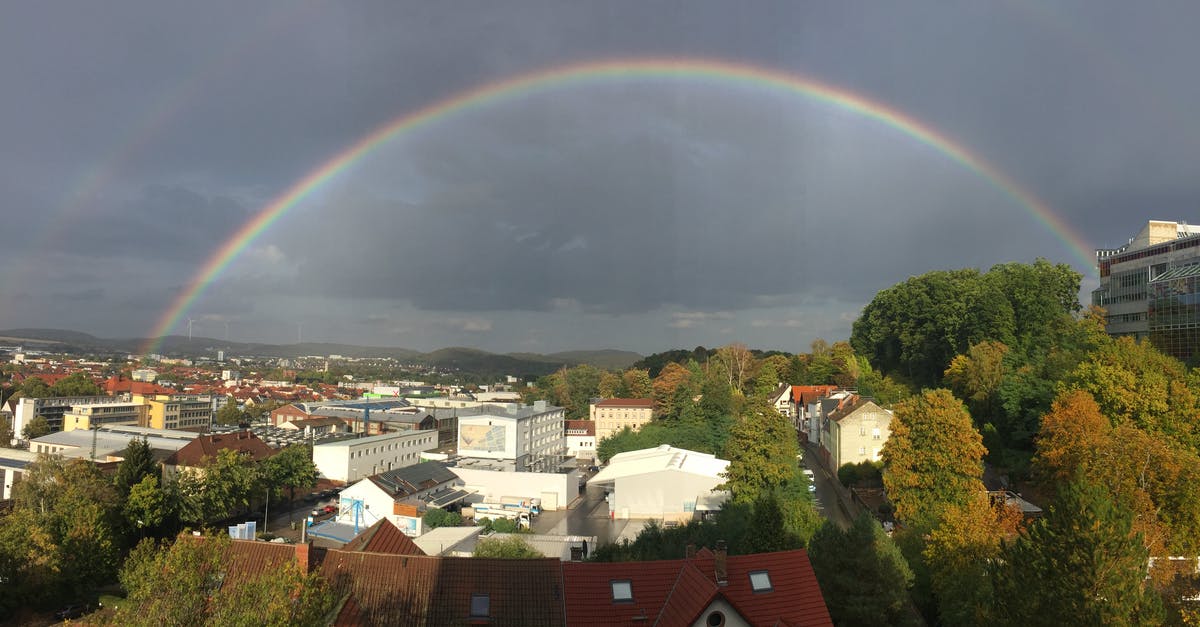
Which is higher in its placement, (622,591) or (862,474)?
(622,591)

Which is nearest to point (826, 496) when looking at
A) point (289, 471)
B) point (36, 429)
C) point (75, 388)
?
point (289, 471)

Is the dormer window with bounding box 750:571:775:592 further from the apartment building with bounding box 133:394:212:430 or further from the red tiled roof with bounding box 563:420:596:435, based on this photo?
the apartment building with bounding box 133:394:212:430

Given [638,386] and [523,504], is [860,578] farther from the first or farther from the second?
[638,386]

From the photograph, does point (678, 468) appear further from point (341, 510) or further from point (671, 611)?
point (671, 611)

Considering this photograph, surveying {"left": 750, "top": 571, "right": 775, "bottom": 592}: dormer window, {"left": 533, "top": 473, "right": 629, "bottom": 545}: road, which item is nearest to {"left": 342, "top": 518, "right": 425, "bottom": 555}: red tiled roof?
{"left": 750, "top": 571, "right": 775, "bottom": 592}: dormer window

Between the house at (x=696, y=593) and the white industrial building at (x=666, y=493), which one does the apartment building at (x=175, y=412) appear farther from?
the house at (x=696, y=593)

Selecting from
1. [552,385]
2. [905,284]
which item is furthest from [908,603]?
[552,385]
